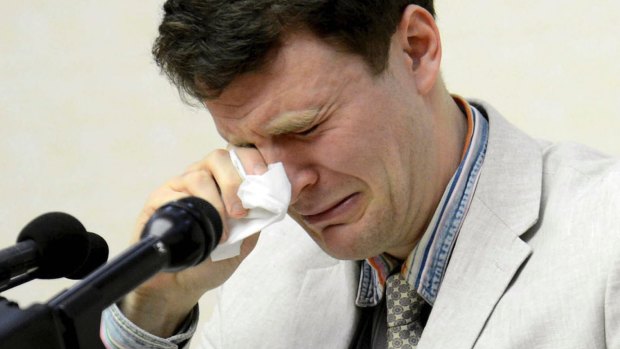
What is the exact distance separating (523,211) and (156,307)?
0.69m

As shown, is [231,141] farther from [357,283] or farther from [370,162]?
[357,283]

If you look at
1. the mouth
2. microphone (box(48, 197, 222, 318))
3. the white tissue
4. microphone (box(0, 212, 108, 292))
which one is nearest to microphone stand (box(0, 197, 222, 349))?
microphone (box(48, 197, 222, 318))

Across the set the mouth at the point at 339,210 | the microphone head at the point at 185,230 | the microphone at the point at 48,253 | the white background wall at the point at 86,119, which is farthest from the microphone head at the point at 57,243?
the white background wall at the point at 86,119

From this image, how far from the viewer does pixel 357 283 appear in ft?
6.33

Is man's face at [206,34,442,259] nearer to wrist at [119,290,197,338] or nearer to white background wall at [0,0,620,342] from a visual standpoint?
wrist at [119,290,197,338]

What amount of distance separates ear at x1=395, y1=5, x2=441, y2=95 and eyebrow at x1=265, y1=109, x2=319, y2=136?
8.9 inches

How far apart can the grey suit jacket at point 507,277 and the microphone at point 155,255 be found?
69 cm

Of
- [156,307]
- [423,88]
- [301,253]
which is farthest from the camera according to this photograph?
[301,253]

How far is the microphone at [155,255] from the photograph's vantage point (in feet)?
2.98

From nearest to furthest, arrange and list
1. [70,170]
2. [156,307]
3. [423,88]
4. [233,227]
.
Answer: [233,227] < [423,88] < [156,307] < [70,170]

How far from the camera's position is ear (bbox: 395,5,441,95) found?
1729mm

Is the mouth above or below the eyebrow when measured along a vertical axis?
below

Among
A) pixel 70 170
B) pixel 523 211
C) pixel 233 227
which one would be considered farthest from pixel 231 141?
pixel 70 170

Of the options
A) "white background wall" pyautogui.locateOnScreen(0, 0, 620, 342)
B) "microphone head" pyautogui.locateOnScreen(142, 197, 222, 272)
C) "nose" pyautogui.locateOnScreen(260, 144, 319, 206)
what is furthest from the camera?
"white background wall" pyautogui.locateOnScreen(0, 0, 620, 342)
